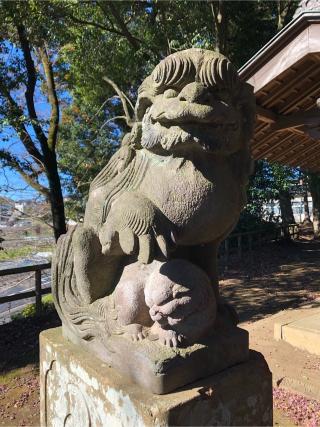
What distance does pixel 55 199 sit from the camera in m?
7.47

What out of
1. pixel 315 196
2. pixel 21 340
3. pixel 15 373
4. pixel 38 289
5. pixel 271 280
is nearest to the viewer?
pixel 15 373

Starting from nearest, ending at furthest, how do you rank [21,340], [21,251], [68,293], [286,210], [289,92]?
1. [68,293]
2. [289,92]
3. [21,340]
4. [21,251]
5. [286,210]

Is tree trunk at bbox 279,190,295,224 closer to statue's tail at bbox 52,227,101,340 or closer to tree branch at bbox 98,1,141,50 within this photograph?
tree branch at bbox 98,1,141,50

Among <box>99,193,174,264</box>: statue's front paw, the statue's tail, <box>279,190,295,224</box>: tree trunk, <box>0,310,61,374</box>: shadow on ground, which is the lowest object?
<box>0,310,61,374</box>: shadow on ground

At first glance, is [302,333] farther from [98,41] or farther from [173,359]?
[98,41]

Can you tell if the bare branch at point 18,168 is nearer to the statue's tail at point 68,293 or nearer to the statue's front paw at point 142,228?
the statue's tail at point 68,293

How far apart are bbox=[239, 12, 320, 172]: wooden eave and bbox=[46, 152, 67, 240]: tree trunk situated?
158 inches

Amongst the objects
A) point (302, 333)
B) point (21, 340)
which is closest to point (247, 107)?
point (302, 333)

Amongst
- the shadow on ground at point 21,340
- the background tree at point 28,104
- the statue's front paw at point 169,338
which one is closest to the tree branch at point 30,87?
the background tree at point 28,104

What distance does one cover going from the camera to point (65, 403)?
1908mm

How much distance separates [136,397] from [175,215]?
718 mm

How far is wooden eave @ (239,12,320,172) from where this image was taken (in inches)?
139

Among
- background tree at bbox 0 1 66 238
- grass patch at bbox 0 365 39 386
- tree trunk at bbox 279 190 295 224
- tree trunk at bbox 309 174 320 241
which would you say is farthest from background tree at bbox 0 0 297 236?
tree trunk at bbox 279 190 295 224

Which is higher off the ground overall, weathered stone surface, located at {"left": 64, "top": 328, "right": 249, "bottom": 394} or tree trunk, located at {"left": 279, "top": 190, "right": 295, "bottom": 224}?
tree trunk, located at {"left": 279, "top": 190, "right": 295, "bottom": 224}
